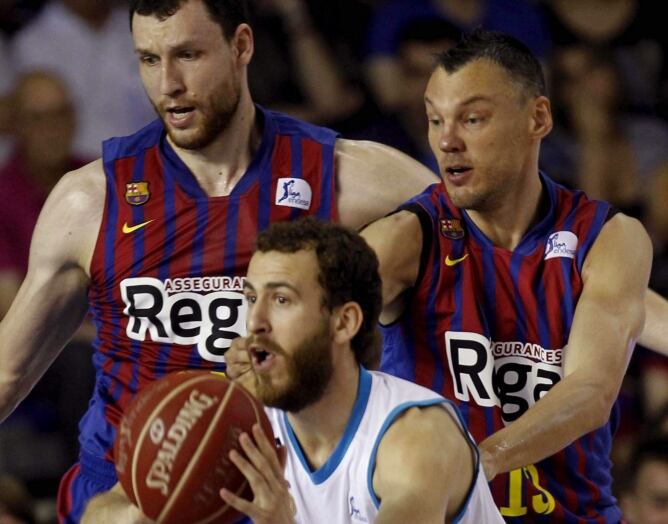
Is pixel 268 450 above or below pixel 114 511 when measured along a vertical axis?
above

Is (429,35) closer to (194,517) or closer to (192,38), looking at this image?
(192,38)

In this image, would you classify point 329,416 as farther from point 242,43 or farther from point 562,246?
point 242,43

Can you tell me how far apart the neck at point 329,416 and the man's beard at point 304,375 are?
0.17 feet

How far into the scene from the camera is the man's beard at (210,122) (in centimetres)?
470

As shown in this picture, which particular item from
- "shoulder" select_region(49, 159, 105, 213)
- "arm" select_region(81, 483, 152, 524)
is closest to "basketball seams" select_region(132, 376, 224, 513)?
"arm" select_region(81, 483, 152, 524)

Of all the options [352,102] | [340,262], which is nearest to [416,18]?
[352,102]

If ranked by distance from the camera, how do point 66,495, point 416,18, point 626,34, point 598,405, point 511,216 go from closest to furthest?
point 598,405 → point 511,216 → point 66,495 → point 416,18 → point 626,34

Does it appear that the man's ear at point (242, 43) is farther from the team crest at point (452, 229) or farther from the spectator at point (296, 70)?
the spectator at point (296, 70)

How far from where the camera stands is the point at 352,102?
758cm

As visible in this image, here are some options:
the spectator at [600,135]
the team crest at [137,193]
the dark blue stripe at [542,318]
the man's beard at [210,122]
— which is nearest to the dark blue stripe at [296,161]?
the man's beard at [210,122]

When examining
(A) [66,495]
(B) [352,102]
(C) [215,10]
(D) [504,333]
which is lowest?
(A) [66,495]

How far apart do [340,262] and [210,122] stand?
116cm

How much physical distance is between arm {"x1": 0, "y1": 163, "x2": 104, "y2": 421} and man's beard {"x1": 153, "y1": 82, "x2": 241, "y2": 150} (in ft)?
1.21

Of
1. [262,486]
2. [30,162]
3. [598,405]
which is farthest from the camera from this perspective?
[30,162]
